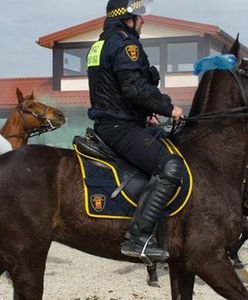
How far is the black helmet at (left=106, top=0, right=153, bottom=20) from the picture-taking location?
15.7ft

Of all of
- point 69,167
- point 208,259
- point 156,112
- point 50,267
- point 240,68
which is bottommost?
point 50,267

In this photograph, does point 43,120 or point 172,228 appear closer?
point 172,228

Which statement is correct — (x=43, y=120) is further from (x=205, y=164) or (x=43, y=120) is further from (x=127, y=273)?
(x=205, y=164)

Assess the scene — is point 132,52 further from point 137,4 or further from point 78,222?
point 78,222

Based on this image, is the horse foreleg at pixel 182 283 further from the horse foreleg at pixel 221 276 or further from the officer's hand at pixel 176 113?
the officer's hand at pixel 176 113

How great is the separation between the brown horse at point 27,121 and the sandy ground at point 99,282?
82.2 inches

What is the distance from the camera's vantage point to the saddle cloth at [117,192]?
4.65 meters

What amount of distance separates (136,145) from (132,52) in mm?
715

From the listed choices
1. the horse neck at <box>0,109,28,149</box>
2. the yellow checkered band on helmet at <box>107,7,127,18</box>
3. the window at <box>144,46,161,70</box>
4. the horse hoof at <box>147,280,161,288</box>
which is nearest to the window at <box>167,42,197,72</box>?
the window at <box>144,46,161,70</box>

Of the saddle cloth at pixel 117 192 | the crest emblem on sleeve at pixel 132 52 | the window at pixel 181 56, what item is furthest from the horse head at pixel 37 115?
the window at pixel 181 56

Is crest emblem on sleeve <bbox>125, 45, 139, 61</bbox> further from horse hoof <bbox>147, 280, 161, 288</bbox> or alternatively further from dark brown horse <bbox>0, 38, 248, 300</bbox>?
horse hoof <bbox>147, 280, 161, 288</bbox>

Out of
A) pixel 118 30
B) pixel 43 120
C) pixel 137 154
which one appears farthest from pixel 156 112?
pixel 43 120

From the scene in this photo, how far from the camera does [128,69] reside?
15.0 ft

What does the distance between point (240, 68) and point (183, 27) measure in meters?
19.8
